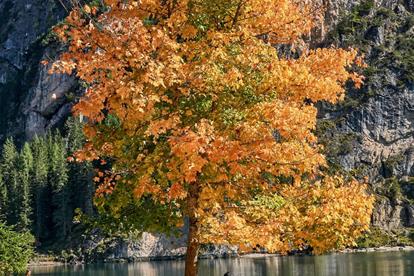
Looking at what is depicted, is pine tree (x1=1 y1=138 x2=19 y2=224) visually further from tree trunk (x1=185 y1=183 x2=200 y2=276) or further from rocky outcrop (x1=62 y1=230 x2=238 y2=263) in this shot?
tree trunk (x1=185 y1=183 x2=200 y2=276)

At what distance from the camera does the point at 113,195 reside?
568 inches

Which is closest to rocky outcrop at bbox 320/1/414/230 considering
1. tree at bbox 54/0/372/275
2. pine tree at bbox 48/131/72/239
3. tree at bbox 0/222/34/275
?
pine tree at bbox 48/131/72/239

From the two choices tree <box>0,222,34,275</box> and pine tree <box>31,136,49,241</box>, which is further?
pine tree <box>31,136,49,241</box>

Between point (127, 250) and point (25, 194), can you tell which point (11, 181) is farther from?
point (127, 250)

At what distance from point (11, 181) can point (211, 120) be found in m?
156

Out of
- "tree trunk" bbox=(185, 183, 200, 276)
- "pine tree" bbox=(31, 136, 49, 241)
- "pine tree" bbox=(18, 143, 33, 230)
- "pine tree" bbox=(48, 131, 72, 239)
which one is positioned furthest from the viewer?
"pine tree" bbox=(31, 136, 49, 241)

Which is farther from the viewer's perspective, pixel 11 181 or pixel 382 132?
pixel 382 132

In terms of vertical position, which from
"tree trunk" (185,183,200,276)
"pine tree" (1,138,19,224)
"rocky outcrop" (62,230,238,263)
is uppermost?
"pine tree" (1,138,19,224)

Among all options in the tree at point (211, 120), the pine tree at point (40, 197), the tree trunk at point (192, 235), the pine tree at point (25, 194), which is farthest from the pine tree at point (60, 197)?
the tree at point (211, 120)

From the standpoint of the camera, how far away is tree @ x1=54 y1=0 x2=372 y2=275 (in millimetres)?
12531

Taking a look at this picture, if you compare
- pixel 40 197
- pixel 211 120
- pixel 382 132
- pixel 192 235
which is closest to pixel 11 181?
pixel 40 197

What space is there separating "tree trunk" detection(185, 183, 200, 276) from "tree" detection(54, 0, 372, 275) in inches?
1.1

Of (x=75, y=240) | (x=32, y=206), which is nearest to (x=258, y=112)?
(x=75, y=240)

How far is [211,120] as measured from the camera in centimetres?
1366
